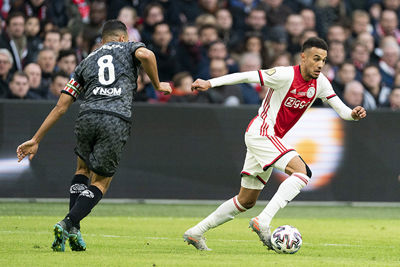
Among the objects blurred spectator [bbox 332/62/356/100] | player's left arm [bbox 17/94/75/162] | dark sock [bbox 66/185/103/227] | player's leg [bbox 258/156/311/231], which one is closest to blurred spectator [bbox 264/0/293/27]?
blurred spectator [bbox 332/62/356/100]

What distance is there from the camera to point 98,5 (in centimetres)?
1755

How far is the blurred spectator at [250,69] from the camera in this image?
16.9 metres

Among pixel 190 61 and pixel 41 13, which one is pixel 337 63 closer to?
pixel 190 61

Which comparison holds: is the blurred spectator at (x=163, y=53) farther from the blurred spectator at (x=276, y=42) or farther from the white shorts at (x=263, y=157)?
the white shorts at (x=263, y=157)

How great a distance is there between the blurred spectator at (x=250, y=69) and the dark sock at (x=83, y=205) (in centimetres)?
860

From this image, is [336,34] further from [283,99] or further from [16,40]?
[283,99]

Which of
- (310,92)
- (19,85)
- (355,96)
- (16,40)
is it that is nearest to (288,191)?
(310,92)

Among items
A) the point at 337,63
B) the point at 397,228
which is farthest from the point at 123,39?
the point at 337,63

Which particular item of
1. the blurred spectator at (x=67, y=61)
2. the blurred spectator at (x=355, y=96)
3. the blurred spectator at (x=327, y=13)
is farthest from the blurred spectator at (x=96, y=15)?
the blurred spectator at (x=327, y=13)

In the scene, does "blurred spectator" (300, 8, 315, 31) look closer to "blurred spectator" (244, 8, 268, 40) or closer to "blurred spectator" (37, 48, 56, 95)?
"blurred spectator" (244, 8, 268, 40)

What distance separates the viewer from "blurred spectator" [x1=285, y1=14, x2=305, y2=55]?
19047 mm

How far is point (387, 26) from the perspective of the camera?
20312 millimetres

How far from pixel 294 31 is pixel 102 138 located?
11.2 meters

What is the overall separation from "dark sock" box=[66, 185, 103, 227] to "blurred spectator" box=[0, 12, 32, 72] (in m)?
8.14
